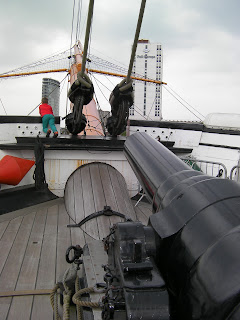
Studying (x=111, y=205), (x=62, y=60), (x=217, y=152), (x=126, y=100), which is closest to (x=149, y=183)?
(x=111, y=205)

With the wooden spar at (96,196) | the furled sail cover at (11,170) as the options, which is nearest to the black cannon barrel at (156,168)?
the wooden spar at (96,196)

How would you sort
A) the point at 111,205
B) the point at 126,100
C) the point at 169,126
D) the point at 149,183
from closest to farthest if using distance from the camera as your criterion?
the point at 149,183 → the point at 111,205 → the point at 126,100 → the point at 169,126

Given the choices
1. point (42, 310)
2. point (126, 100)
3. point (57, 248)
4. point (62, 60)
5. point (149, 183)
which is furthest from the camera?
point (62, 60)

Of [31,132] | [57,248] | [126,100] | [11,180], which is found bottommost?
[57,248]

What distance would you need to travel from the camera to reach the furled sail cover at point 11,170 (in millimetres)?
4367

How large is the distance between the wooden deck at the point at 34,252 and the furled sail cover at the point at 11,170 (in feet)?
1.68

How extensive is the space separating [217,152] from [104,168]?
10.4 feet

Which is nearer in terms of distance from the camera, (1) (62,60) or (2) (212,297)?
(2) (212,297)

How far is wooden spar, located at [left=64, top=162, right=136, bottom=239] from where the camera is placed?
12.1ft

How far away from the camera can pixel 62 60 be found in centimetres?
1644

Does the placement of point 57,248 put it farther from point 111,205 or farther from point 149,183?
point 149,183

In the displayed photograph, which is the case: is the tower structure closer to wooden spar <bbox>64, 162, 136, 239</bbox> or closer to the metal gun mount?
wooden spar <bbox>64, 162, 136, 239</bbox>

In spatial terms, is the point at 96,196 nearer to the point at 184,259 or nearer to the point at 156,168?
the point at 156,168

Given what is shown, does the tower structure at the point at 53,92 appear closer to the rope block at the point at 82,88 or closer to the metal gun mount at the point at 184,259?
the rope block at the point at 82,88
